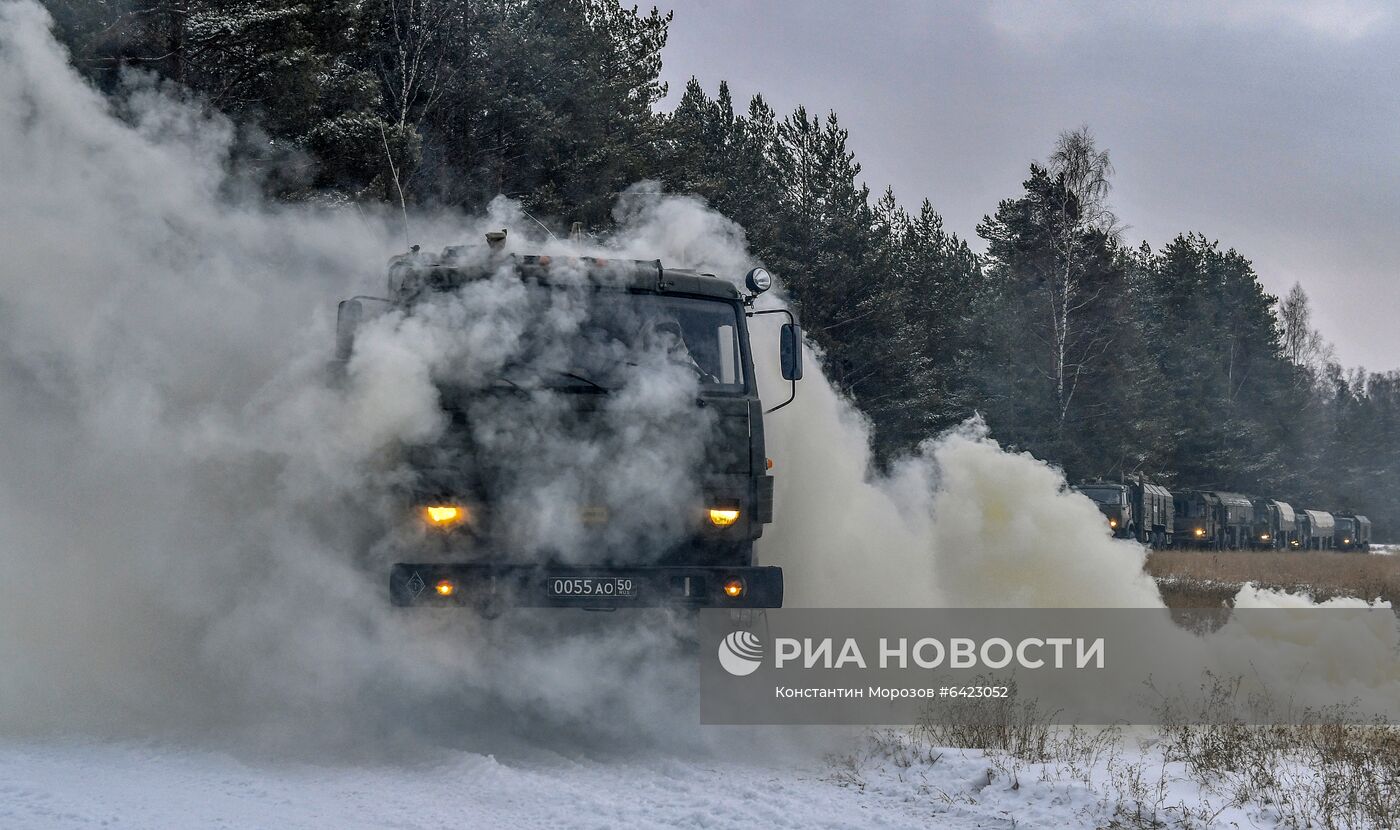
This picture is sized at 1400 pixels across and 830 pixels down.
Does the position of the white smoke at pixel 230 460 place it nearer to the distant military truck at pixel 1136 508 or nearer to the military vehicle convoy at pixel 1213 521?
the military vehicle convoy at pixel 1213 521

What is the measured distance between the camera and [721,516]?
25.8 feet

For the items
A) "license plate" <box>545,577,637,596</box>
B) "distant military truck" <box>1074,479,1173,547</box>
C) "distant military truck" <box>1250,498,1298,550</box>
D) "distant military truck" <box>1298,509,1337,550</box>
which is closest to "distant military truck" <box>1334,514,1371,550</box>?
"distant military truck" <box>1298,509,1337,550</box>

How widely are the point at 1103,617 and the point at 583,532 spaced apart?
6.83 metres

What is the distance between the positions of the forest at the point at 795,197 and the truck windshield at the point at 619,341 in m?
2.68

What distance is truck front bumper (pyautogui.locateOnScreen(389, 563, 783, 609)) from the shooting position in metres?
7.41

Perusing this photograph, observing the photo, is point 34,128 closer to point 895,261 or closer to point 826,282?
point 826,282

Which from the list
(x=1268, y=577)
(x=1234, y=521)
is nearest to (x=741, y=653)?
(x=1268, y=577)

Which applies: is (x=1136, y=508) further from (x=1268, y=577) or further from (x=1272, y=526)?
(x=1272, y=526)

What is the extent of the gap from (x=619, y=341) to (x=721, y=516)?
130 cm

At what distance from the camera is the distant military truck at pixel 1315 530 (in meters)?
58.7

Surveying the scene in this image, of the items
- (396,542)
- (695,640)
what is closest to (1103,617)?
(695,640)

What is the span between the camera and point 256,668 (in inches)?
319

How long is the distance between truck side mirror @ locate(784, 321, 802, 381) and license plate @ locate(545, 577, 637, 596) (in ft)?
6.77

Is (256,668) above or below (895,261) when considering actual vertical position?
below
